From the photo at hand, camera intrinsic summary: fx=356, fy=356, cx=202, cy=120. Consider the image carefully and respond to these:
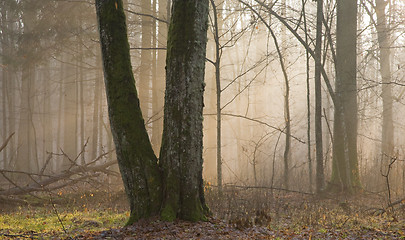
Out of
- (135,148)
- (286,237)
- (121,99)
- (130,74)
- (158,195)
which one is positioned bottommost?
Result: (286,237)

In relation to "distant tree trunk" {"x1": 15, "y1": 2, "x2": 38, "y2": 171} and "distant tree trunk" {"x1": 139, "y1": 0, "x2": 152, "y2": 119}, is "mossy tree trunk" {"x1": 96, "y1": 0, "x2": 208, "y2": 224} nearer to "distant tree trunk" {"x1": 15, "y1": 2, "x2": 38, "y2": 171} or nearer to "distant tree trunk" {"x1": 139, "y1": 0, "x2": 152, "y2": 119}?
"distant tree trunk" {"x1": 15, "y1": 2, "x2": 38, "y2": 171}

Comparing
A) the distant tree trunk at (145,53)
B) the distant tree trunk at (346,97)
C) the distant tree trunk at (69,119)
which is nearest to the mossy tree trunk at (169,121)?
the distant tree trunk at (346,97)

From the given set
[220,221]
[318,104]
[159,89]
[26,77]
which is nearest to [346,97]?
[318,104]

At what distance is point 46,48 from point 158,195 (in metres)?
13.3

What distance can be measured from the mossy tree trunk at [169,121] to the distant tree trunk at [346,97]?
5870mm

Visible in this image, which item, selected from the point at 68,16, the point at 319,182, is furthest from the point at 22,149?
the point at 319,182

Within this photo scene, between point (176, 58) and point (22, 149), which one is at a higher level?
point (176, 58)

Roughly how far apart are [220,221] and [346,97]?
260 inches

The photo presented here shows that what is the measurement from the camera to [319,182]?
31.2 feet

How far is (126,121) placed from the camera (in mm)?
5359

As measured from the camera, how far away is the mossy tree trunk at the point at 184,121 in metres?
5.28

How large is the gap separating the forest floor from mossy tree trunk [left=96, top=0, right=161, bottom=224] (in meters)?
0.39

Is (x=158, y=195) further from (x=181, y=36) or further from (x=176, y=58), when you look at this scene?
(x=181, y=36)

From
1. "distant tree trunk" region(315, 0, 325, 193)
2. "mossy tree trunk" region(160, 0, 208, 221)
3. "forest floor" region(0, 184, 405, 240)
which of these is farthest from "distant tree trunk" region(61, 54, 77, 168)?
"mossy tree trunk" region(160, 0, 208, 221)
